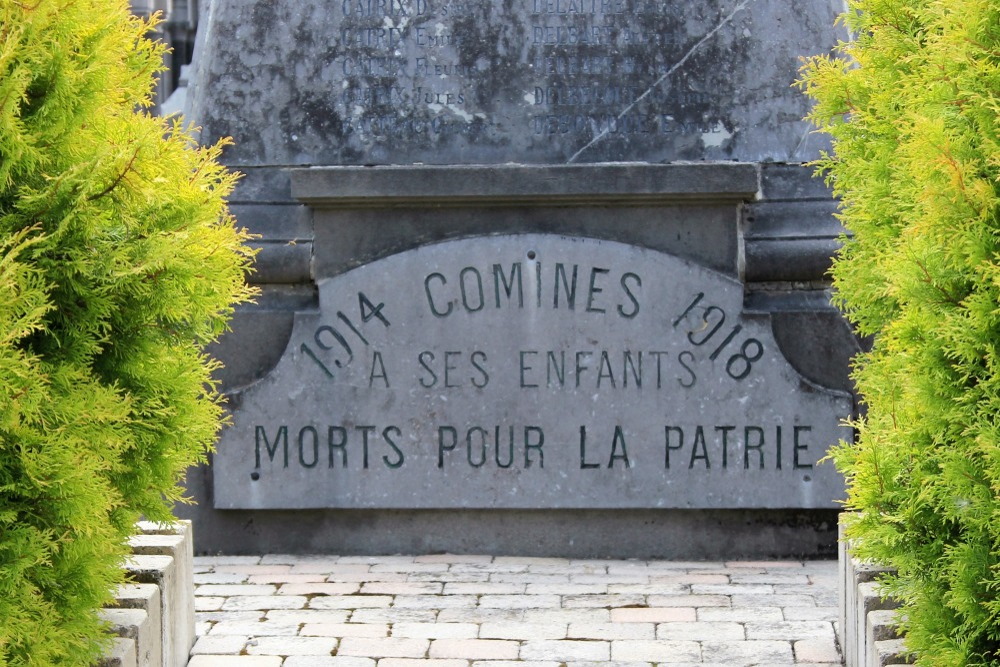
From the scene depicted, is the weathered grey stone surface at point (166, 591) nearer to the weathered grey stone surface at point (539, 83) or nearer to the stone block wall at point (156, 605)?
the stone block wall at point (156, 605)

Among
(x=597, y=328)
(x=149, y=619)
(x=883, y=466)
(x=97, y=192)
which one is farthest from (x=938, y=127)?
(x=597, y=328)

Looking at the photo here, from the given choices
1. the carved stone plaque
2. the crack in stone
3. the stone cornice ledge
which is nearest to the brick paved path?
the carved stone plaque

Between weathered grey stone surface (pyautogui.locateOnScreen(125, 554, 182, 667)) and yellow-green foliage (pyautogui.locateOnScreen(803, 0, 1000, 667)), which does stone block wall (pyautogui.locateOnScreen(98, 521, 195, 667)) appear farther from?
yellow-green foliage (pyautogui.locateOnScreen(803, 0, 1000, 667))

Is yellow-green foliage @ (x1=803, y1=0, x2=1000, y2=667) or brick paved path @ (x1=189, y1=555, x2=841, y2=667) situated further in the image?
brick paved path @ (x1=189, y1=555, x2=841, y2=667)

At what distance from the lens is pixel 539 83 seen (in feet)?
21.0

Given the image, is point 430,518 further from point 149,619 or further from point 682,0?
point 682,0

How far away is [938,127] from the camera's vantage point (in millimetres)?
3150

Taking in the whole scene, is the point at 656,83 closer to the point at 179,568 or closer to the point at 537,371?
the point at 537,371

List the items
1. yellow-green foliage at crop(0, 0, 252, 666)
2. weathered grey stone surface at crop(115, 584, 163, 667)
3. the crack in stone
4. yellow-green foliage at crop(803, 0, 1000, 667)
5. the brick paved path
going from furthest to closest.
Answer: the crack in stone → the brick paved path → weathered grey stone surface at crop(115, 584, 163, 667) → yellow-green foliage at crop(0, 0, 252, 666) → yellow-green foliage at crop(803, 0, 1000, 667)

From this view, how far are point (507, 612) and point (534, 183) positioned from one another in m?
1.91

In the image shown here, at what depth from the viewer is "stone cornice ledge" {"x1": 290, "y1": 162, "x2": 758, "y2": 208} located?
6008 millimetres

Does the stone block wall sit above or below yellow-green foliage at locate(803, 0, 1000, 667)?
below

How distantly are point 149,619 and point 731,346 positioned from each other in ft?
9.51

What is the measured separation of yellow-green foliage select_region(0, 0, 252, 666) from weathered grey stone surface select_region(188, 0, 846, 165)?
2.44 m
